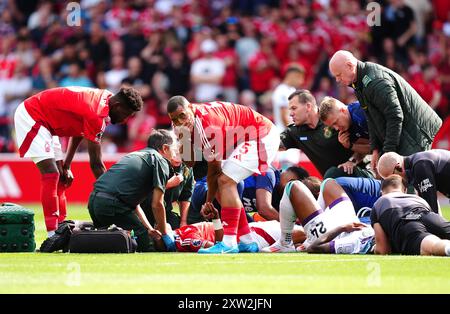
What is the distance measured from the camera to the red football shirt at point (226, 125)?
11633 mm

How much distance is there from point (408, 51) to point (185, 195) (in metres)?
11.3


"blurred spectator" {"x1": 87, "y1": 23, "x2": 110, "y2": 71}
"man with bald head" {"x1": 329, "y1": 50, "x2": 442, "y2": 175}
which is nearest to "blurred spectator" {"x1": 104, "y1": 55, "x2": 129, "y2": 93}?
"blurred spectator" {"x1": 87, "y1": 23, "x2": 110, "y2": 71}

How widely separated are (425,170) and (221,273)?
2.84m

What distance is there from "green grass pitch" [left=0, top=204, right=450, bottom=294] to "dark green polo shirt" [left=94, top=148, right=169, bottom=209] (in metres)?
0.92

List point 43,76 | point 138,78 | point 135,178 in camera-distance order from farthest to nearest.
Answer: point 43,76 < point 138,78 < point 135,178

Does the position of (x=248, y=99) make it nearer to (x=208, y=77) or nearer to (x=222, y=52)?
(x=208, y=77)

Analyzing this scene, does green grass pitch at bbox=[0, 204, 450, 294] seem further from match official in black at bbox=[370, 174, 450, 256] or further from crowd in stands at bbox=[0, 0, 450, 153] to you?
crowd in stands at bbox=[0, 0, 450, 153]

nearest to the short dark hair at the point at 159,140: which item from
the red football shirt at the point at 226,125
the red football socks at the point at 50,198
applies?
the red football shirt at the point at 226,125

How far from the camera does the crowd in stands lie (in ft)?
77.3

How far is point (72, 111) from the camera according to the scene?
12.6 m

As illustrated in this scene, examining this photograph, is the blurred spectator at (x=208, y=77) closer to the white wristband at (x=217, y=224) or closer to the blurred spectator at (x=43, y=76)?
the blurred spectator at (x=43, y=76)

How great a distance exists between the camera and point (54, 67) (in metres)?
25.8

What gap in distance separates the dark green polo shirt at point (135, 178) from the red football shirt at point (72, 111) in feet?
2.16

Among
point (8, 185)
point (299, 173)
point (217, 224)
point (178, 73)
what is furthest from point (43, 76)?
point (217, 224)
